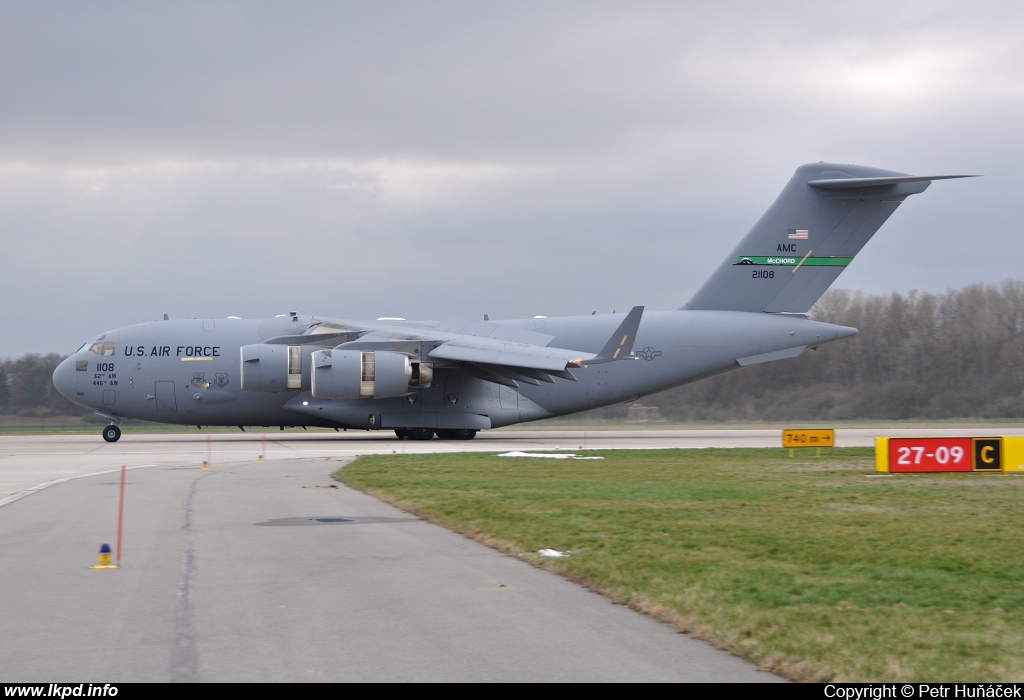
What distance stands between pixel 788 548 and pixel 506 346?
2128 centimetres

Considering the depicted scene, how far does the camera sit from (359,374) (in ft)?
101

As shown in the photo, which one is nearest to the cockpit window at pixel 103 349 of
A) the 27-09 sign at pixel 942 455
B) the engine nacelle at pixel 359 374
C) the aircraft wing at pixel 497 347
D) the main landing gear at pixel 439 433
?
the engine nacelle at pixel 359 374

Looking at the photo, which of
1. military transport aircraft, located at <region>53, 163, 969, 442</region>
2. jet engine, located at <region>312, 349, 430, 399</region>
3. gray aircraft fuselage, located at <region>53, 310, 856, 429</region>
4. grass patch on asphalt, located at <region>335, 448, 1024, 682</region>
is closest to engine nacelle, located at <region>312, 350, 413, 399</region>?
jet engine, located at <region>312, 349, 430, 399</region>

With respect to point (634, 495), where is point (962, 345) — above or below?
above

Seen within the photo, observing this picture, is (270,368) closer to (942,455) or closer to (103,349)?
(103,349)

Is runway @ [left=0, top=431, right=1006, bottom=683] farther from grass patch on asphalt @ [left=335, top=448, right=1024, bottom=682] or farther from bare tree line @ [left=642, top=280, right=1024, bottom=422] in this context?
bare tree line @ [left=642, top=280, right=1024, bottom=422]

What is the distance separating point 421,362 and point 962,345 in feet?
91.5

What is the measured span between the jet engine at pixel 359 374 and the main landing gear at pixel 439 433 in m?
3.04

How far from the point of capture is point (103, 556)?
9.55m

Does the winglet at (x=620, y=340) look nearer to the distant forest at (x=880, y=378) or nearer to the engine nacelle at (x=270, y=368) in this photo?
the engine nacelle at (x=270, y=368)

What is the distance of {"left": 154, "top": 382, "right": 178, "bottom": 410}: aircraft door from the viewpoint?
32969 mm

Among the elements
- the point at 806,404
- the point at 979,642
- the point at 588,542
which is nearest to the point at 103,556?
the point at 588,542

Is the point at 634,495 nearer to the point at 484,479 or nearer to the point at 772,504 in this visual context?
the point at 772,504

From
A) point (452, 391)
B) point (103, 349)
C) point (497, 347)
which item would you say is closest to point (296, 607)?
point (497, 347)
